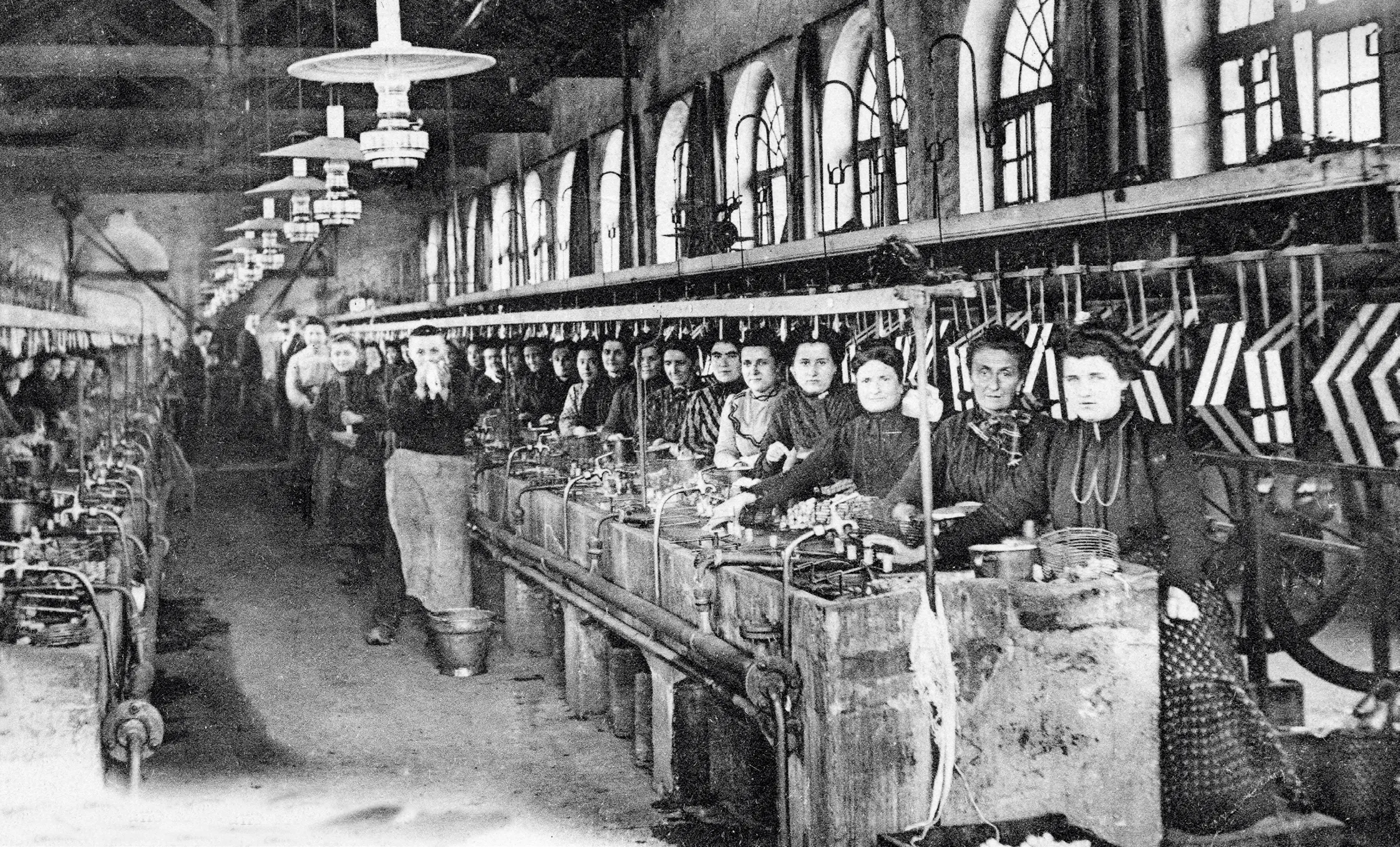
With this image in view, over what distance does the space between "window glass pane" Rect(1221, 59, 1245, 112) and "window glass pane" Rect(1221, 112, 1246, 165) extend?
5 cm

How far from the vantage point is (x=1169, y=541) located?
540 cm

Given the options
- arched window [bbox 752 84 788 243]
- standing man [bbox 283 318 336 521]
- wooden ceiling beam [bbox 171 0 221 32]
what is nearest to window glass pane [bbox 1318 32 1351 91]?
arched window [bbox 752 84 788 243]

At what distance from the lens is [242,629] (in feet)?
36.0

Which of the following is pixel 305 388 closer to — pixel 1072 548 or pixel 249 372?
pixel 1072 548

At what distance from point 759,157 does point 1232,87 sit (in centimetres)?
646

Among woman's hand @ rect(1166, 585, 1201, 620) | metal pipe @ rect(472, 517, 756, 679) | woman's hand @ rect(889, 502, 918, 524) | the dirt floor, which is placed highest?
woman's hand @ rect(889, 502, 918, 524)

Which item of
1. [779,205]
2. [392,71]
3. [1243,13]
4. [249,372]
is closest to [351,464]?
[779,205]

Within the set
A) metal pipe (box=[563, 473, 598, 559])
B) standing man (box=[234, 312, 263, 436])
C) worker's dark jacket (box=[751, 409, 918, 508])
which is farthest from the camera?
standing man (box=[234, 312, 263, 436])

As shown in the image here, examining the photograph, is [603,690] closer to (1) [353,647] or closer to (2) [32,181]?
(1) [353,647]

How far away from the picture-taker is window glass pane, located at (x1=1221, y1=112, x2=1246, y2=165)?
25.3 feet

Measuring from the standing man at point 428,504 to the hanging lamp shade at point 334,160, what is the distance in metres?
1.83

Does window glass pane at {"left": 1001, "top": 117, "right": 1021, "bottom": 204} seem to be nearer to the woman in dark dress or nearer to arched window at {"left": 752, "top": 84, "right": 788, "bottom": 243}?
arched window at {"left": 752, "top": 84, "right": 788, "bottom": 243}

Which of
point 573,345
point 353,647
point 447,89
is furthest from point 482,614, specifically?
point 447,89

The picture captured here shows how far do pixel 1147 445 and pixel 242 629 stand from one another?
25.2 feet
